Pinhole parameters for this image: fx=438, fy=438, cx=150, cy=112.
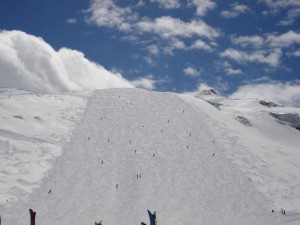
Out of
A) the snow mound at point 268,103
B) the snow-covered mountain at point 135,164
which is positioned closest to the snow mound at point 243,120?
the snow-covered mountain at point 135,164

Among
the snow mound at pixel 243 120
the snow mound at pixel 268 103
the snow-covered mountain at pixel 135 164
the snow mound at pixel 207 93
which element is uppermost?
the snow mound at pixel 207 93

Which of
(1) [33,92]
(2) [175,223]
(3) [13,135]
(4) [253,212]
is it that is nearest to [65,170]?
(3) [13,135]

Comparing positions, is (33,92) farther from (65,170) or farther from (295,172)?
(295,172)

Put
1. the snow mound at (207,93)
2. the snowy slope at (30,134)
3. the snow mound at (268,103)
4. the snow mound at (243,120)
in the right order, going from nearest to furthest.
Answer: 1. the snowy slope at (30,134)
2. the snow mound at (243,120)
3. the snow mound at (268,103)
4. the snow mound at (207,93)

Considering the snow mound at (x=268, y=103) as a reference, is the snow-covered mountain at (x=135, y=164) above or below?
below

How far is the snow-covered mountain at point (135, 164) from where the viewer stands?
31.3m

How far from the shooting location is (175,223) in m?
30.0

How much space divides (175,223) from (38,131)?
18.7 m

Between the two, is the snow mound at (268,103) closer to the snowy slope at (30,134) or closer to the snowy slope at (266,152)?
the snowy slope at (266,152)

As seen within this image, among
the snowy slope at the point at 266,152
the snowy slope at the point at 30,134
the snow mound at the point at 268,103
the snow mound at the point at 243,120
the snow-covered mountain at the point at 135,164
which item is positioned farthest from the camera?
the snow mound at the point at 268,103

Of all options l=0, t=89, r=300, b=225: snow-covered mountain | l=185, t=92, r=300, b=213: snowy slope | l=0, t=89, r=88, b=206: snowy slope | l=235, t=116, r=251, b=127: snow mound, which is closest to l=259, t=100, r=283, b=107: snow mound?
l=185, t=92, r=300, b=213: snowy slope

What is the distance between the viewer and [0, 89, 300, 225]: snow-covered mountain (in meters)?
31.3

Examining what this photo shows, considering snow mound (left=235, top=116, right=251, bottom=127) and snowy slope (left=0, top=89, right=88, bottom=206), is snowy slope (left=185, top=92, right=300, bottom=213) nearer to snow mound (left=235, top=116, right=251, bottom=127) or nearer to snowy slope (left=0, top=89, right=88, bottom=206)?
snow mound (left=235, top=116, right=251, bottom=127)

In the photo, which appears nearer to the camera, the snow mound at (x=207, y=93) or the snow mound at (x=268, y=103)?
the snow mound at (x=268, y=103)
